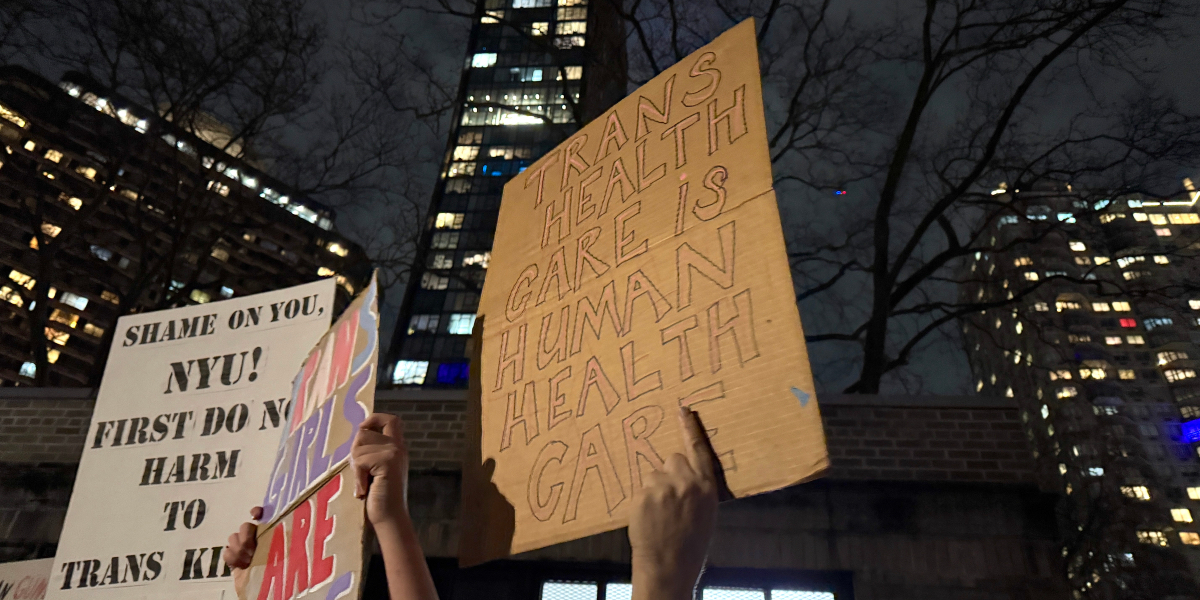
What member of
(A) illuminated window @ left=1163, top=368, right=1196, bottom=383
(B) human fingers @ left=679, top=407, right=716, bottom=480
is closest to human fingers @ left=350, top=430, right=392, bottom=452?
(B) human fingers @ left=679, top=407, right=716, bottom=480

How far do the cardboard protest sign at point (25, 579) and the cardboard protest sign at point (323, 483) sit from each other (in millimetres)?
2041

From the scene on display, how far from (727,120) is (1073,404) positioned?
3700 inches

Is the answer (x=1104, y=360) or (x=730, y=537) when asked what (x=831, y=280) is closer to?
(x=730, y=537)

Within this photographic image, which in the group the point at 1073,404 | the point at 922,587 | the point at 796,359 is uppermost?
the point at 1073,404

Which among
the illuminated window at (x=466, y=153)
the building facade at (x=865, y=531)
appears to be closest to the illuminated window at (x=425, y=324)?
the illuminated window at (x=466, y=153)

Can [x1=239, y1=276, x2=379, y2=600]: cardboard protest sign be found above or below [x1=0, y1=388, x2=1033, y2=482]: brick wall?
below

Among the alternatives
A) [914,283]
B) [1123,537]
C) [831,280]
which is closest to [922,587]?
[914,283]

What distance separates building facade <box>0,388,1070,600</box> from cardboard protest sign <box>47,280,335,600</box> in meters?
2.51

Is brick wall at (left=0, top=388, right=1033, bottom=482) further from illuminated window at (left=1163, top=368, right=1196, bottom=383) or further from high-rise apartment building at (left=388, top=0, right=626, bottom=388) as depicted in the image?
illuminated window at (left=1163, top=368, right=1196, bottom=383)

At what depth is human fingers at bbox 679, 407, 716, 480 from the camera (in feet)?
4.57

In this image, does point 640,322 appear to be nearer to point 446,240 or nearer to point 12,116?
point 12,116

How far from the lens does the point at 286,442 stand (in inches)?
102

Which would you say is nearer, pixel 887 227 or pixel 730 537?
pixel 730 537

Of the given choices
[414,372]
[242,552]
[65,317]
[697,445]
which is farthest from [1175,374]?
[65,317]
